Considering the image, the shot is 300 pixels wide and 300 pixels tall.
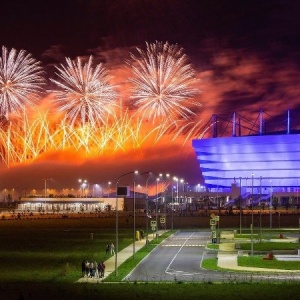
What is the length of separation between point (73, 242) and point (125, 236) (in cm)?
1325

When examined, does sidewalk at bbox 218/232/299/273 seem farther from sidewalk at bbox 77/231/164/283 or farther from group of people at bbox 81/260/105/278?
group of people at bbox 81/260/105/278

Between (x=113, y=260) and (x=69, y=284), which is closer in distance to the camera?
(x=69, y=284)

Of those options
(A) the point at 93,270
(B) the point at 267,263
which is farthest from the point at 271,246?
(A) the point at 93,270

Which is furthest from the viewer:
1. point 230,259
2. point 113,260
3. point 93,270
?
point 230,259

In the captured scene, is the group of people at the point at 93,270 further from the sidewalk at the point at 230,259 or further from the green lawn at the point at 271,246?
the green lawn at the point at 271,246

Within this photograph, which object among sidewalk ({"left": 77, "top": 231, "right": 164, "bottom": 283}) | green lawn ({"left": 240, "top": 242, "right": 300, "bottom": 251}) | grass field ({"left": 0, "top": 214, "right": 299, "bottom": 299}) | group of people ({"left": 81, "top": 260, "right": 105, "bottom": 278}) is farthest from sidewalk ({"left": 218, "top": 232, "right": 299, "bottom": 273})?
group of people ({"left": 81, "top": 260, "right": 105, "bottom": 278})

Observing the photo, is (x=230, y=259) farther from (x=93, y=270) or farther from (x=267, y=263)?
(x=93, y=270)

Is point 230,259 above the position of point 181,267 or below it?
above

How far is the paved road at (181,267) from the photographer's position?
5122 centimetres

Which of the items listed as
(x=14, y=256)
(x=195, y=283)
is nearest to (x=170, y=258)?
(x=14, y=256)

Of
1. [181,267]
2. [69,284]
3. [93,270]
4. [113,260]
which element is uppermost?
[93,270]

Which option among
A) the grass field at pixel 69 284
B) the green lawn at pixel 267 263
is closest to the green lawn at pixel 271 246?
the green lawn at pixel 267 263

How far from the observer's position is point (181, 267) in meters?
58.5

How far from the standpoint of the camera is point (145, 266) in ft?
195
